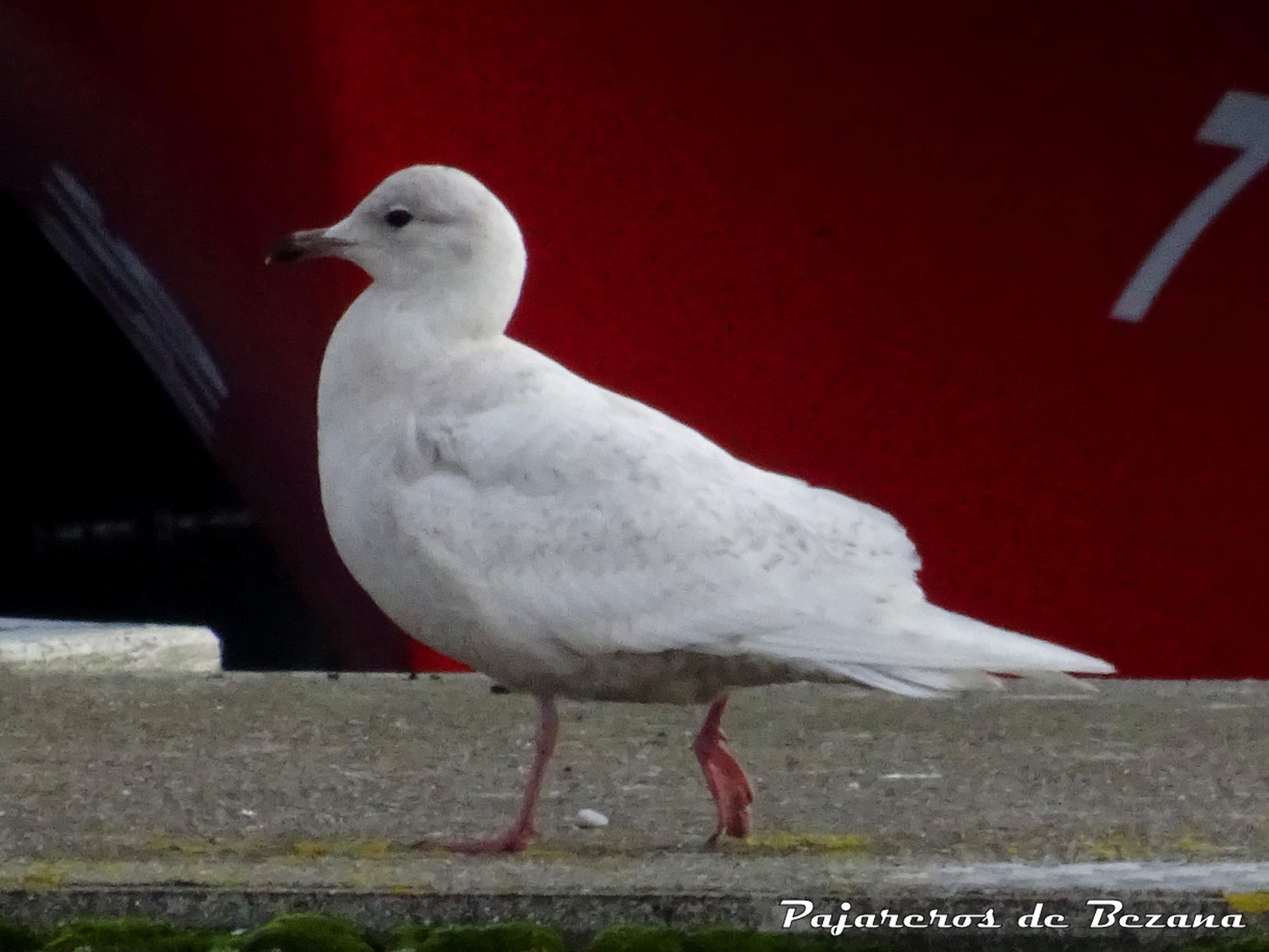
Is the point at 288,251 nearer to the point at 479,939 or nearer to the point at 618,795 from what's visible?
the point at 618,795

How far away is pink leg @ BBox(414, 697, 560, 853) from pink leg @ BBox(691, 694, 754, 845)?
0.21 metres

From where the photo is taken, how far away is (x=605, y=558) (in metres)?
2.92

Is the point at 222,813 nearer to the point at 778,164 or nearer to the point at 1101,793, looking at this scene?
the point at 1101,793

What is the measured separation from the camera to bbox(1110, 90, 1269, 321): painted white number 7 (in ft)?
20.3

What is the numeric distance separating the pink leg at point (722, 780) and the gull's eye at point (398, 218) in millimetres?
853

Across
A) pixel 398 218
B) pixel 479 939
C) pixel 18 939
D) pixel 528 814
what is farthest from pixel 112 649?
pixel 479 939

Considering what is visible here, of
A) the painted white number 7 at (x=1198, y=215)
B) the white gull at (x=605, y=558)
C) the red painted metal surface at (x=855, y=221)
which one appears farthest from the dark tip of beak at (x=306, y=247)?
the painted white number 7 at (x=1198, y=215)

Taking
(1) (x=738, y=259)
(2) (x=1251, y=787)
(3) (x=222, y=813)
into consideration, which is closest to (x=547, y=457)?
(3) (x=222, y=813)

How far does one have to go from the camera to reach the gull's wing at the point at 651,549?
284 cm

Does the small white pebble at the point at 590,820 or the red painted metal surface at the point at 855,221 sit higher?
the red painted metal surface at the point at 855,221

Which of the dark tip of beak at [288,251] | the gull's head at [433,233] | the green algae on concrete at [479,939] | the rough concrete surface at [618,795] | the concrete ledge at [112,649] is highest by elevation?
the gull's head at [433,233]

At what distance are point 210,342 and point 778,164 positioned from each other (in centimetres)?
183

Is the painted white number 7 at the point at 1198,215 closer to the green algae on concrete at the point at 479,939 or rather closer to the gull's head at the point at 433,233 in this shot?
the gull's head at the point at 433,233

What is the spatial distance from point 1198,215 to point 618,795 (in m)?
3.45
